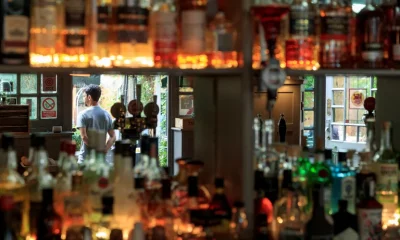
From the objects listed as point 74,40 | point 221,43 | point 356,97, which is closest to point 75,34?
point 74,40

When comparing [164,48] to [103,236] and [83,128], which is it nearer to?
[103,236]

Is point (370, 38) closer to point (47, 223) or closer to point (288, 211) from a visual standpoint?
point (288, 211)

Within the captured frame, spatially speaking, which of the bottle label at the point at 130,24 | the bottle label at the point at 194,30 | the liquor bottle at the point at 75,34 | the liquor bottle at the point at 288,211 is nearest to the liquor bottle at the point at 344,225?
the liquor bottle at the point at 288,211

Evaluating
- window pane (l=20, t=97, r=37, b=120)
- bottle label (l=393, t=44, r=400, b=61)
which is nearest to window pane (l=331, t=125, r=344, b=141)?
window pane (l=20, t=97, r=37, b=120)

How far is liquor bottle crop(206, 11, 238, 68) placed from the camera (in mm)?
2090

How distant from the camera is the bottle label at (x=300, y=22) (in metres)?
2.15

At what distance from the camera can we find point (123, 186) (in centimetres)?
208

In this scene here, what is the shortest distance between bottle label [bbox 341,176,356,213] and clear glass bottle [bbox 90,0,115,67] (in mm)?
909

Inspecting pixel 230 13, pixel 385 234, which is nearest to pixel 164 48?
pixel 230 13

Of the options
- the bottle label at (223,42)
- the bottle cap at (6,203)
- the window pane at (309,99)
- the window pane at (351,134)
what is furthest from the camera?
the window pane at (309,99)

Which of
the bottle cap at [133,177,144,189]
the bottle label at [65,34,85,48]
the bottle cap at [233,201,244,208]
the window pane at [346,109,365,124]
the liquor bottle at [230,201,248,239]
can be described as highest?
the bottle label at [65,34,85,48]

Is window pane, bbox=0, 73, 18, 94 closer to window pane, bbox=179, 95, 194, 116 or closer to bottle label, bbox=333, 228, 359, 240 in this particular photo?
window pane, bbox=179, 95, 194, 116

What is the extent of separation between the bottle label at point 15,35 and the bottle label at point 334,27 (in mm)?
977

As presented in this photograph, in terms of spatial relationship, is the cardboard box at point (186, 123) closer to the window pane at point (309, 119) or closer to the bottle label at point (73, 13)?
the window pane at point (309, 119)
